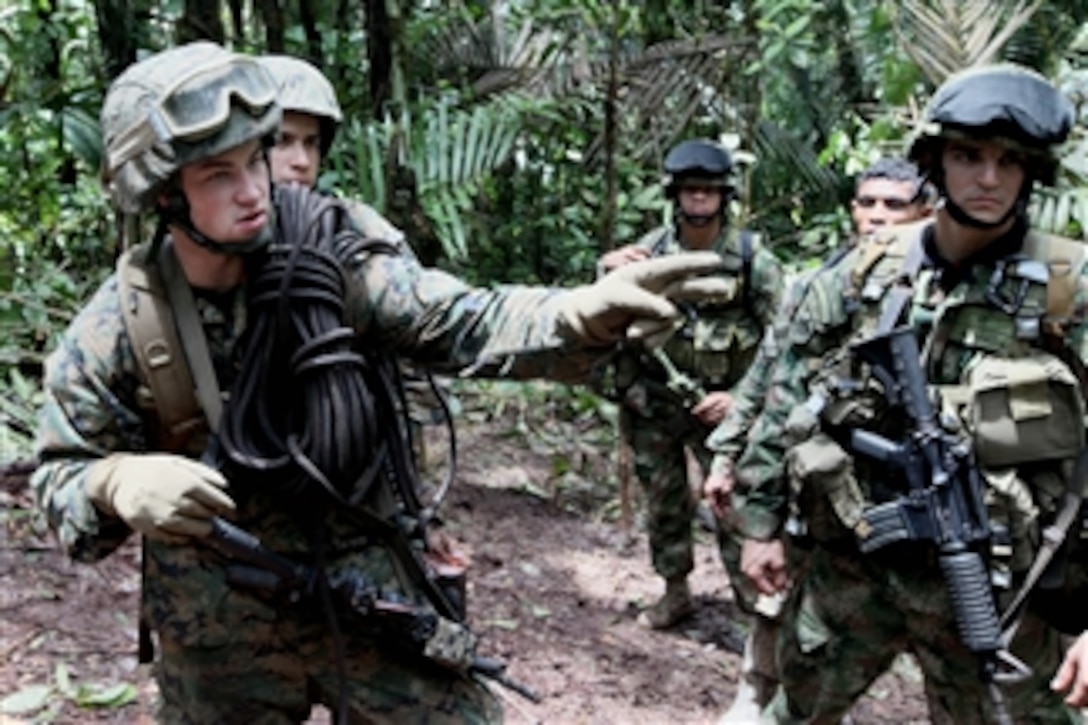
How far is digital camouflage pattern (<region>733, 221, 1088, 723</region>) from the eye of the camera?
2941 mm

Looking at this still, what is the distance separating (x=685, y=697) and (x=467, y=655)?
2519mm

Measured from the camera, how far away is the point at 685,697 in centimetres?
483

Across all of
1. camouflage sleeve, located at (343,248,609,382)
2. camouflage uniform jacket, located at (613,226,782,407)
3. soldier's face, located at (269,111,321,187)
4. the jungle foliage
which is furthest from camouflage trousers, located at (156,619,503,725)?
the jungle foliage

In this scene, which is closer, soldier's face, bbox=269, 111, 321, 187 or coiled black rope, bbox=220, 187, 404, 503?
coiled black rope, bbox=220, 187, 404, 503

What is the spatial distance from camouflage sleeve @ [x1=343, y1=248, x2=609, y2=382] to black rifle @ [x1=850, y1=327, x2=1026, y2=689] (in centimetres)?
103

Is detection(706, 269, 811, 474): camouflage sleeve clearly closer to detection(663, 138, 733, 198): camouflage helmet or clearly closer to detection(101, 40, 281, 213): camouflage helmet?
detection(663, 138, 733, 198): camouflage helmet

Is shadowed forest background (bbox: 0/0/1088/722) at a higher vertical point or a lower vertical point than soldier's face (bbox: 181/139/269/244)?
lower

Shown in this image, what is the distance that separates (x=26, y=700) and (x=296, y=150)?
2.05 meters

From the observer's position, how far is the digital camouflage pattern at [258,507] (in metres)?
2.28

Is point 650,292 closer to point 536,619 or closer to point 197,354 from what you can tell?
point 197,354

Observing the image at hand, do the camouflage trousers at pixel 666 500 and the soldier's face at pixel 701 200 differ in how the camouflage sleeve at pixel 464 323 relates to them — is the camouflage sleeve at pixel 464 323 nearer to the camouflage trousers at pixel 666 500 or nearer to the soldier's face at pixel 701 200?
the soldier's face at pixel 701 200

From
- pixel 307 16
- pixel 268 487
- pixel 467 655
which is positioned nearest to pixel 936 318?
pixel 467 655

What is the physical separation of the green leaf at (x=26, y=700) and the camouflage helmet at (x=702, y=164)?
3.04 meters

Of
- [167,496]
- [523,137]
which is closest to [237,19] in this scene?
[523,137]
